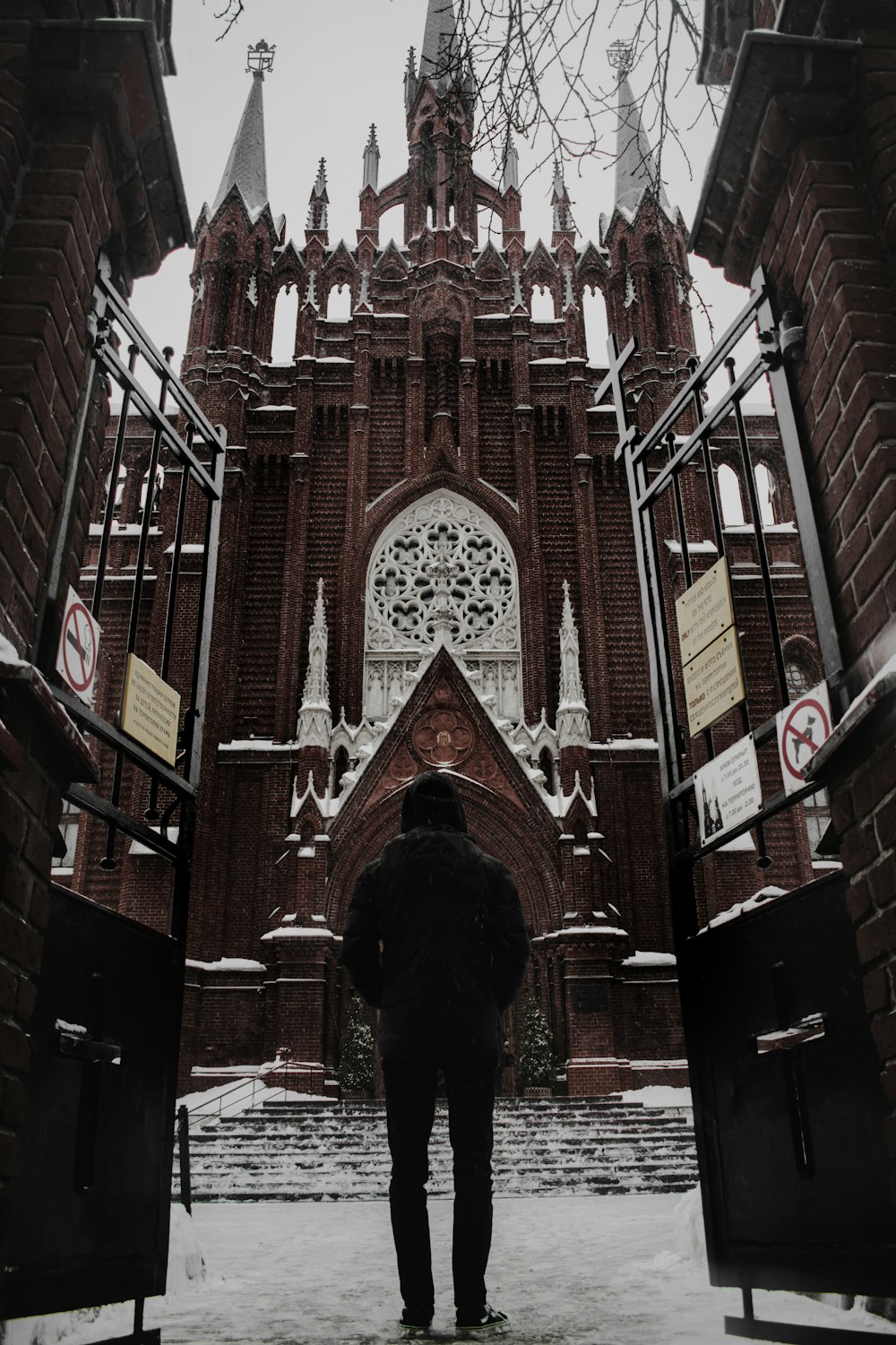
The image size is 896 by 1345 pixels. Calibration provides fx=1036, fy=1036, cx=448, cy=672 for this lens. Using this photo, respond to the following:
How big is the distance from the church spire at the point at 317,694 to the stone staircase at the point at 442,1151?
5.83 meters

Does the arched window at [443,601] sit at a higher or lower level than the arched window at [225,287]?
lower

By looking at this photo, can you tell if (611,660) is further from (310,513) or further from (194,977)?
(194,977)

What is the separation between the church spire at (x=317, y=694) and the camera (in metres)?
17.3

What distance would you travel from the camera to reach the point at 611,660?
1916cm

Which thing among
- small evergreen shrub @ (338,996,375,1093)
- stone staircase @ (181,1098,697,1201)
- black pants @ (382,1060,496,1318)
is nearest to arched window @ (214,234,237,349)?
small evergreen shrub @ (338,996,375,1093)

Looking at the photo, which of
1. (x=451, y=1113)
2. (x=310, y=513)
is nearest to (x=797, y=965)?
(x=451, y=1113)

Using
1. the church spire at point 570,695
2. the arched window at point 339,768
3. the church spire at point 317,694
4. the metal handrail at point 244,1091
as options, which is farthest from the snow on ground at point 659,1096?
the church spire at point 317,694

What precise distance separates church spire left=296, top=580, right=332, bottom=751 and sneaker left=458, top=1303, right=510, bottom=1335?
14.1 metres

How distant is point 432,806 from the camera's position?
3.92 metres

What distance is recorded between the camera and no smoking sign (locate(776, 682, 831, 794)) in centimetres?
292

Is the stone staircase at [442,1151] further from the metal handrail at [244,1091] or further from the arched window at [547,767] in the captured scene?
the arched window at [547,767]

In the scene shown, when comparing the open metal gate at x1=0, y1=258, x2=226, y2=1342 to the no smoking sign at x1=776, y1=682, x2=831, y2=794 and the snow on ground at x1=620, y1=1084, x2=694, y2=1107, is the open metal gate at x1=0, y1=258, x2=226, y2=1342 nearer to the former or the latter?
the no smoking sign at x1=776, y1=682, x2=831, y2=794

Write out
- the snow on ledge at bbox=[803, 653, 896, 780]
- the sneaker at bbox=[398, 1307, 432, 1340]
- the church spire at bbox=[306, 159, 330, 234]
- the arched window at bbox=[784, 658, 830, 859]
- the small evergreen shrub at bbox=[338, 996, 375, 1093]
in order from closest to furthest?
1. the snow on ledge at bbox=[803, 653, 896, 780]
2. the sneaker at bbox=[398, 1307, 432, 1340]
3. the small evergreen shrub at bbox=[338, 996, 375, 1093]
4. the arched window at bbox=[784, 658, 830, 859]
5. the church spire at bbox=[306, 159, 330, 234]

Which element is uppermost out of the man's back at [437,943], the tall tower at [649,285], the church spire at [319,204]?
the church spire at [319,204]
